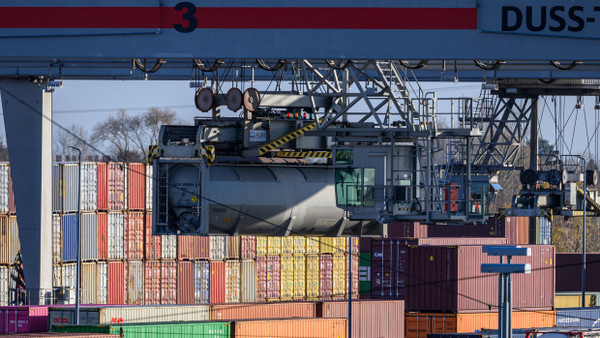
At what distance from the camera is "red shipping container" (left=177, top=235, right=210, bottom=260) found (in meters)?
48.2

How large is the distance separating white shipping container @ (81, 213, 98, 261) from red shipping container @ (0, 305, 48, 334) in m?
12.2

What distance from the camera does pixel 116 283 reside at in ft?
153

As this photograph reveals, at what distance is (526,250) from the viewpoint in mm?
19422

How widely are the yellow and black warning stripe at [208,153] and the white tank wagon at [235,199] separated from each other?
0.15m

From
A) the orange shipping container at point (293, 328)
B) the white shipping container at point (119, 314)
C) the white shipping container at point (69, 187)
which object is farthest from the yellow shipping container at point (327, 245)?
the orange shipping container at point (293, 328)

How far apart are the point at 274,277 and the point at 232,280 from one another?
2.05 m

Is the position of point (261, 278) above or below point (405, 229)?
below

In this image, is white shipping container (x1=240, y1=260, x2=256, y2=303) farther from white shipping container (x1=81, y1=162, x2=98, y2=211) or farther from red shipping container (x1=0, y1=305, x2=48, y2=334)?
red shipping container (x1=0, y1=305, x2=48, y2=334)

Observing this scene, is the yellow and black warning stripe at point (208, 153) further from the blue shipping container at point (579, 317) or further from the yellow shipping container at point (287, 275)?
the yellow shipping container at point (287, 275)

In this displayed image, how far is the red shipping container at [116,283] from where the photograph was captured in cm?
4653

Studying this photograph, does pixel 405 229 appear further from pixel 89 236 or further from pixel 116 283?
pixel 89 236

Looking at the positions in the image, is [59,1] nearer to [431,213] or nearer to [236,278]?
[431,213]

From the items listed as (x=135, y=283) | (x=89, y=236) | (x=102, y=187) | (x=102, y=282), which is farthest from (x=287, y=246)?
(x=89, y=236)

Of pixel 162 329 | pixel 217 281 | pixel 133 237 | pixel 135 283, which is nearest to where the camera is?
pixel 162 329
